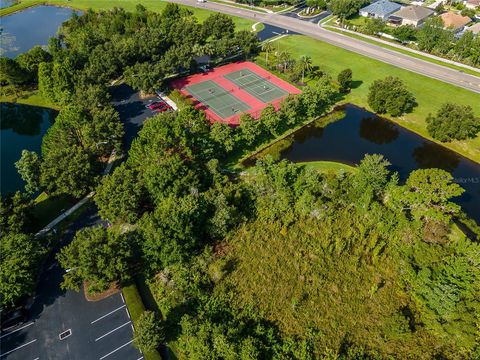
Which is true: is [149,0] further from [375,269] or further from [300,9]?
[375,269]

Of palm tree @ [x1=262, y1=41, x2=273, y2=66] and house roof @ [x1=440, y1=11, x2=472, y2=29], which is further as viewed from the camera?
house roof @ [x1=440, y1=11, x2=472, y2=29]

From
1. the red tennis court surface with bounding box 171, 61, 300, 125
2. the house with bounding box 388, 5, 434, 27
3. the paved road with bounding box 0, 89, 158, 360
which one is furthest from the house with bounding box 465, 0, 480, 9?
the paved road with bounding box 0, 89, 158, 360

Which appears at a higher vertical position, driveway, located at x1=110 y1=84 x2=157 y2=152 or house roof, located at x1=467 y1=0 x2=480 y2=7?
house roof, located at x1=467 y1=0 x2=480 y2=7

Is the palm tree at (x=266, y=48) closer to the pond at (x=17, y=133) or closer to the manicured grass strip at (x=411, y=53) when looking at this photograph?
the manicured grass strip at (x=411, y=53)

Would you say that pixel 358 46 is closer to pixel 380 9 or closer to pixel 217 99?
pixel 380 9

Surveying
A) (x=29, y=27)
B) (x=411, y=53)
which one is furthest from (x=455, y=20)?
(x=29, y=27)

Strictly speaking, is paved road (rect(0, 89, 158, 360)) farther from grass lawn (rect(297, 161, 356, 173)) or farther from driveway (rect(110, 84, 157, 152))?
grass lawn (rect(297, 161, 356, 173))
